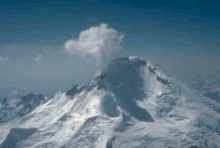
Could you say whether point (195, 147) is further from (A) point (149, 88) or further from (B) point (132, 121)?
(A) point (149, 88)

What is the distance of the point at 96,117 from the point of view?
11819 cm

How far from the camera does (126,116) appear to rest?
11850 cm

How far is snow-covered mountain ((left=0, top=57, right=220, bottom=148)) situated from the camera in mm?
103125

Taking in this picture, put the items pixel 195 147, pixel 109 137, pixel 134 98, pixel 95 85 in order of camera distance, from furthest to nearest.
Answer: pixel 95 85 < pixel 134 98 < pixel 109 137 < pixel 195 147

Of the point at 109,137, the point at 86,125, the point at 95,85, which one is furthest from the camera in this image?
the point at 95,85

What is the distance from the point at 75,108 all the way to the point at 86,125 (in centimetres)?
2514

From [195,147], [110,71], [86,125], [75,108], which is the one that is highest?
[110,71]

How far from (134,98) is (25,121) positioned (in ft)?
251

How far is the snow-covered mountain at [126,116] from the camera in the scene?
103125 mm

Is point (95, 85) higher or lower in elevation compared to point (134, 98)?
higher

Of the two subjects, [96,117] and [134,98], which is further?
[134,98]

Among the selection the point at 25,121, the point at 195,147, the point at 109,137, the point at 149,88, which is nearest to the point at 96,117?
the point at 109,137

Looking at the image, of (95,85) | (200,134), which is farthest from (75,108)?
(200,134)

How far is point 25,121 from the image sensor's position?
499 ft
